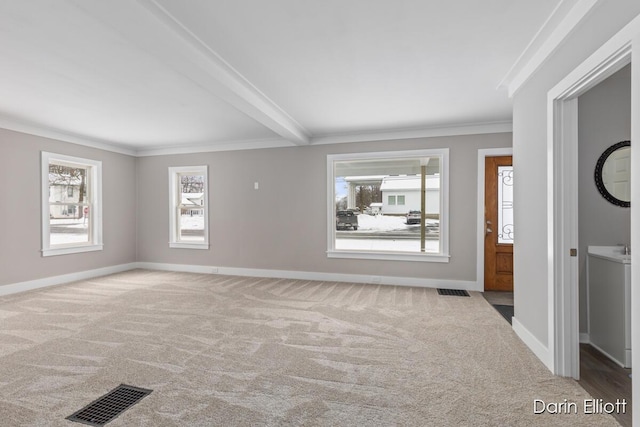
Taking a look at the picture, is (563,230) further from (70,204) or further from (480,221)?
(70,204)

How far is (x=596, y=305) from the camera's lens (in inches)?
115

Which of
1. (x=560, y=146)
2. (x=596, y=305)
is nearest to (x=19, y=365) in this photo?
(x=560, y=146)

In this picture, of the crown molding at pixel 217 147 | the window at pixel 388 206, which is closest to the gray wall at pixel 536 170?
the window at pixel 388 206

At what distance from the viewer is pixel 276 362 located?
2.61m

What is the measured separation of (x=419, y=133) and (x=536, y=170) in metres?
2.60

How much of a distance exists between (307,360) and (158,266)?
17.1ft

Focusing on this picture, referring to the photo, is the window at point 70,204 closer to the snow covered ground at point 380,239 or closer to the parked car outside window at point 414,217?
the snow covered ground at point 380,239

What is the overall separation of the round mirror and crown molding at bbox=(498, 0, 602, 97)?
106 centimetres

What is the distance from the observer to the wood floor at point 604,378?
2.14 m

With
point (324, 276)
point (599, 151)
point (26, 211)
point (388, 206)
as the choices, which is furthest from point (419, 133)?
point (26, 211)

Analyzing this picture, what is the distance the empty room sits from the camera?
6.85ft

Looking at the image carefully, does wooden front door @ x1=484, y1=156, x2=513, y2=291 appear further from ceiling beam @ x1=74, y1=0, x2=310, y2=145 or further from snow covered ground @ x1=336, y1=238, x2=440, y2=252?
ceiling beam @ x1=74, y1=0, x2=310, y2=145

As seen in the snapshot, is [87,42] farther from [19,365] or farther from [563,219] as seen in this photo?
[563,219]

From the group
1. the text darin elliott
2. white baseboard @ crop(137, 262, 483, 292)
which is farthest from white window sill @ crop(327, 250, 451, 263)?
the text darin elliott
